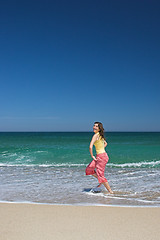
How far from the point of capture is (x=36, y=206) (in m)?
4.98

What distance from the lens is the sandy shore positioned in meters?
3.41

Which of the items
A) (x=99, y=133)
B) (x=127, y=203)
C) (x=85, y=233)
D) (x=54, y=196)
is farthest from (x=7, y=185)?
(x=85, y=233)

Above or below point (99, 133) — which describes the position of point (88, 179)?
below

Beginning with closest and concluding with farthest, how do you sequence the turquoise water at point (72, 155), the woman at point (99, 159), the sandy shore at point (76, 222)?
the sandy shore at point (76, 222)
the woman at point (99, 159)
the turquoise water at point (72, 155)

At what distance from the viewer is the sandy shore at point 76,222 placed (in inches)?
134

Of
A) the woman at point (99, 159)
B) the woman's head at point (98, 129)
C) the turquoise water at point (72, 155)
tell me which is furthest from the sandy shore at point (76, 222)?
the turquoise water at point (72, 155)

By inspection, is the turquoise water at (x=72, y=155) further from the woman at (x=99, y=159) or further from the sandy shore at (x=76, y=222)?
the sandy shore at (x=76, y=222)

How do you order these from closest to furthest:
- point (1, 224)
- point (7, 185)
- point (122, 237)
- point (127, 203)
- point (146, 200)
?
point (122, 237)
point (1, 224)
point (127, 203)
point (146, 200)
point (7, 185)

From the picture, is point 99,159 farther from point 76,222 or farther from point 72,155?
point 72,155

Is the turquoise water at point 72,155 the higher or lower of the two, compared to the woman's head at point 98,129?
lower

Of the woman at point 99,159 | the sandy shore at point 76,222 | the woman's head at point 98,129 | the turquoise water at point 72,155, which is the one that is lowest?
the turquoise water at point 72,155

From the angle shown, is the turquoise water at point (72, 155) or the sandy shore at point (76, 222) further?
the turquoise water at point (72, 155)

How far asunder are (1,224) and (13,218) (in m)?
0.32

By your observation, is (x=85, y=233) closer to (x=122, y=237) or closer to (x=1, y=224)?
(x=122, y=237)
